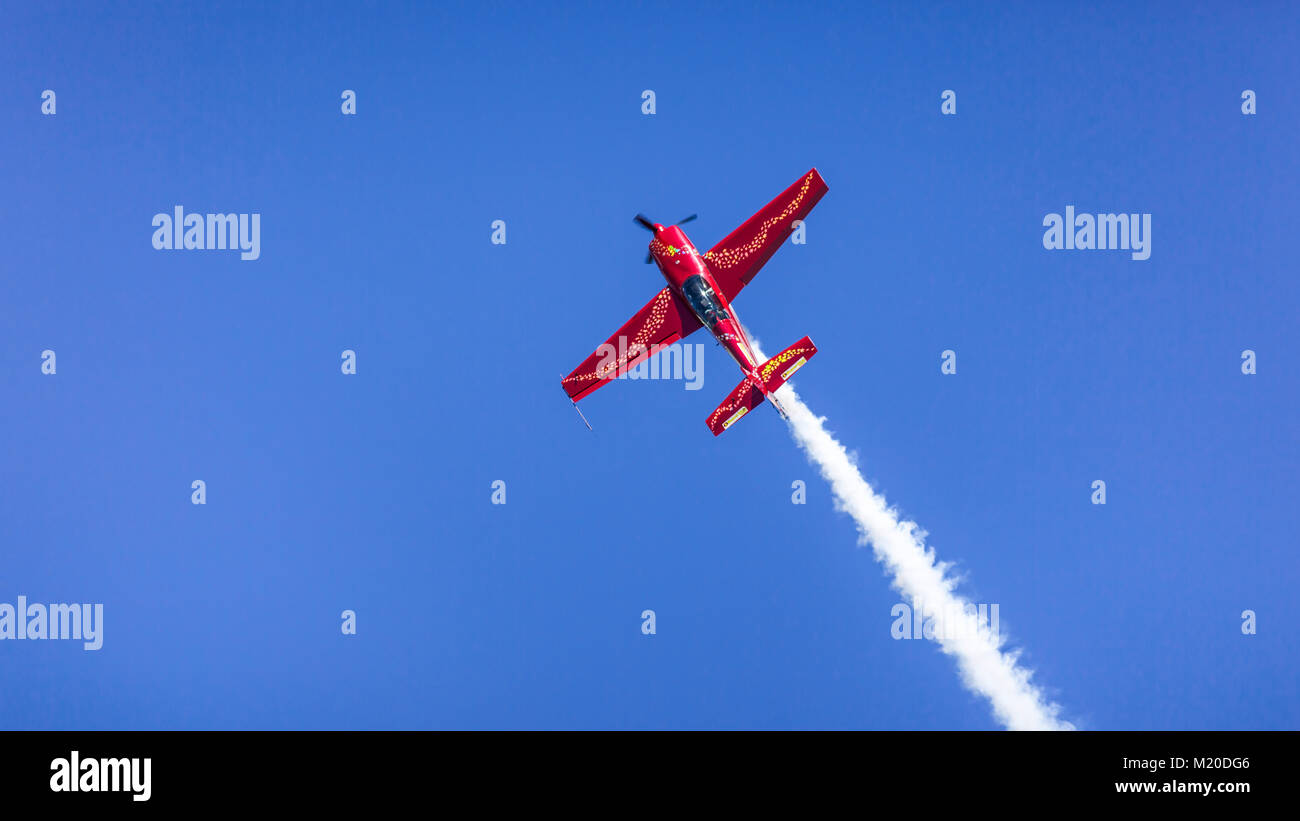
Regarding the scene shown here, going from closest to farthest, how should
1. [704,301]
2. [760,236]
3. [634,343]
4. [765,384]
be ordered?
[765,384], [704,301], [760,236], [634,343]

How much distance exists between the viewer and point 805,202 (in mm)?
48844

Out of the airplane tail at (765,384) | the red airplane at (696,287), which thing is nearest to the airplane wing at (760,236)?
the red airplane at (696,287)

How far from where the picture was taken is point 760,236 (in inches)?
1923

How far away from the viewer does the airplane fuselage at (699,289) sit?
47.3 m

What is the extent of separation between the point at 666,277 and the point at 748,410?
26.2 ft

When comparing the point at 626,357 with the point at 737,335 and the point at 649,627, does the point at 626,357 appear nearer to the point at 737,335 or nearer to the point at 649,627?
the point at 737,335

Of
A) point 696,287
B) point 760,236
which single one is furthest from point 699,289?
point 760,236

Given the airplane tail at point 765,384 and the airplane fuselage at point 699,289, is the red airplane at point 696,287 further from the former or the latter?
the airplane tail at point 765,384

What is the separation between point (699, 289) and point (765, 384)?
5652 mm

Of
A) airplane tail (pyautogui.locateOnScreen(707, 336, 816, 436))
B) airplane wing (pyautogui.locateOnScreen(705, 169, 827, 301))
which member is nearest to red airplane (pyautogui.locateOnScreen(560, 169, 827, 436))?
airplane wing (pyautogui.locateOnScreen(705, 169, 827, 301))

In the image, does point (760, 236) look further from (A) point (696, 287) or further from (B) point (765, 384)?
(B) point (765, 384)
